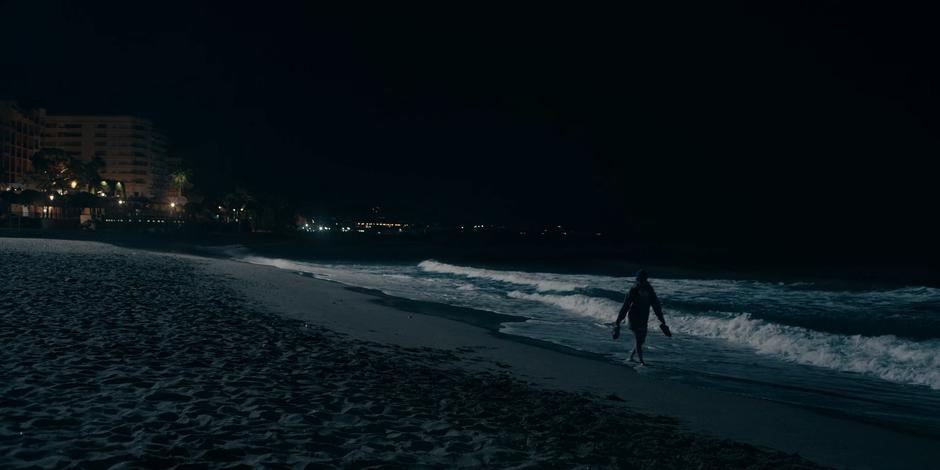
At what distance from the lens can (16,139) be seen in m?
152

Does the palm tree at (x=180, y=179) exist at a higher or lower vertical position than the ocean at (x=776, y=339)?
higher

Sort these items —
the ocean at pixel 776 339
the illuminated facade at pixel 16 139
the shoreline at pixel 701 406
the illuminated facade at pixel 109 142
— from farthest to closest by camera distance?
1. the illuminated facade at pixel 109 142
2. the illuminated facade at pixel 16 139
3. the ocean at pixel 776 339
4. the shoreline at pixel 701 406

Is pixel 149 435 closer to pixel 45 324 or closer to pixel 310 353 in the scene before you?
pixel 310 353

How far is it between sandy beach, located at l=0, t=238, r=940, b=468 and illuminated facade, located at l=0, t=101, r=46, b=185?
15725cm

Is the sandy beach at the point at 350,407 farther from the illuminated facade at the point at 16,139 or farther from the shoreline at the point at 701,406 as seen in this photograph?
the illuminated facade at the point at 16,139

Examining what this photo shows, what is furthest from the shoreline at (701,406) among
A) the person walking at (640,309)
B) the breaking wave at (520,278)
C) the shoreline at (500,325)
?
the breaking wave at (520,278)

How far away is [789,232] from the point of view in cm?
13888

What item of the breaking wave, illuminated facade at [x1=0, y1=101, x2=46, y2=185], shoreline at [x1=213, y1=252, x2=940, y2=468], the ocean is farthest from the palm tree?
shoreline at [x1=213, y1=252, x2=940, y2=468]

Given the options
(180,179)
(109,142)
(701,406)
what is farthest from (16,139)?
(701,406)

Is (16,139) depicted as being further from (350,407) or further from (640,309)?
(350,407)

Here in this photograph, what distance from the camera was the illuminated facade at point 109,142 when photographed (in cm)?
19200

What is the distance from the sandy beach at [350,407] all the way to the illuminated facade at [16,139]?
516ft

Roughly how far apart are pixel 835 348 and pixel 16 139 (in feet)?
605

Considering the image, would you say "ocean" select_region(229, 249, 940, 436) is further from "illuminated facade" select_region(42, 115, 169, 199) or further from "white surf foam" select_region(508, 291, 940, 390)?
"illuminated facade" select_region(42, 115, 169, 199)
